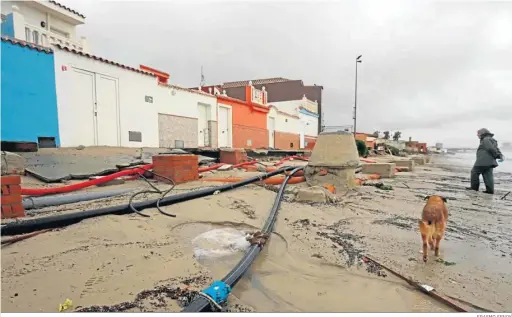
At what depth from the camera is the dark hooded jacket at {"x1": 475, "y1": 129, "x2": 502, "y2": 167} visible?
7.09m

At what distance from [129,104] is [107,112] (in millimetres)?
975

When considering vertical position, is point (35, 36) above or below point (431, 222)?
above

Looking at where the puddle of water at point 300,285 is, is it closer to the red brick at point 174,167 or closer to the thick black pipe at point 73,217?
the thick black pipe at point 73,217

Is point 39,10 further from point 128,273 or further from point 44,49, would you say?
point 128,273

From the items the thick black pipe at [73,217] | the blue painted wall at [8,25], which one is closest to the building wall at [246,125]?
the blue painted wall at [8,25]

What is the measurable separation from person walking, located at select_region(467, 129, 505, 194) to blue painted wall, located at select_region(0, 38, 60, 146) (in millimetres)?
12063

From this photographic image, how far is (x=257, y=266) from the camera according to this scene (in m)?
2.31

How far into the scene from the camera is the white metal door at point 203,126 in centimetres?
1425

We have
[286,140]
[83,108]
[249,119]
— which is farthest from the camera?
[286,140]

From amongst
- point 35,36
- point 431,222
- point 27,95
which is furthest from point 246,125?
point 431,222

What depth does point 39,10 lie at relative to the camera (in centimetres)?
1148

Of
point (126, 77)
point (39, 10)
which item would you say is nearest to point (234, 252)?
point (126, 77)

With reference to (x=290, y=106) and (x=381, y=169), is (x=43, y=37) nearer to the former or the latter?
(x=381, y=169)

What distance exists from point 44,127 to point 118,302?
28.0ft
